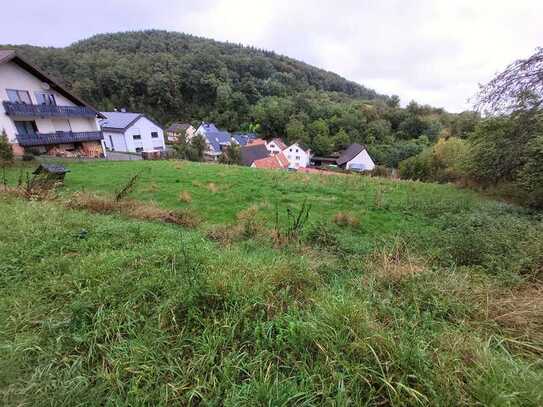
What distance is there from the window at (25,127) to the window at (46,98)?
1729 mm

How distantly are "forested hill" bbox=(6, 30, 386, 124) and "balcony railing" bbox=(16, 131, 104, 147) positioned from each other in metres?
42.6

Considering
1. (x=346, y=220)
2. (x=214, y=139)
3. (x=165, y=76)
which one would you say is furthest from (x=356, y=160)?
(x=165, y=76)

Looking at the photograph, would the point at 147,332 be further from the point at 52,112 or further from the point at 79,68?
the point at 79,68

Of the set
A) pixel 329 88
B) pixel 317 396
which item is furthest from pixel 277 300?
pixel 329 88

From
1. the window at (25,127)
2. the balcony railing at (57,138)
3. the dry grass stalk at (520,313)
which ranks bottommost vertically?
the dry grass stalk at (520,313)

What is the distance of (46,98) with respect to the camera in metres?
17.7

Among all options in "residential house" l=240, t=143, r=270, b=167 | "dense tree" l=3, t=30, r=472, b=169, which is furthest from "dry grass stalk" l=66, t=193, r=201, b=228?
"dense tree" l=3, t=30, r=472, b=169

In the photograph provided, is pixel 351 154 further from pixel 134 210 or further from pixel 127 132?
pixel 134 210

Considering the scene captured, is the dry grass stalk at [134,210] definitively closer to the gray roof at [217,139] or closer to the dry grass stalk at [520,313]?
the dry grass stalk at [520,313]

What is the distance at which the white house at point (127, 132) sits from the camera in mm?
28141

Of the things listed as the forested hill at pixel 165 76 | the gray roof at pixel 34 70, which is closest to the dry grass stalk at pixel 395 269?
the gray roof at pixel 34 70

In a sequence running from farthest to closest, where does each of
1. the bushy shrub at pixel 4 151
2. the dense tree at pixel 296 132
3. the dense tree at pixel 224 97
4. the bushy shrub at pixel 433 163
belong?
1. the dense tree at pixel 224 97
2. the dense tree at pixel 296 132
3. the bushy shrub at pixel 433 163
4. the bushy shrub at pixel 4 151

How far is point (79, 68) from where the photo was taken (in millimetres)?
53875

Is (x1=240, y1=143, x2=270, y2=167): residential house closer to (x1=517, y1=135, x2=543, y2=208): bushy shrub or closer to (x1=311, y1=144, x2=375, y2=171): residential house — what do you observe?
(x1=311, y1=144, x2=375, y2=171): residential house
